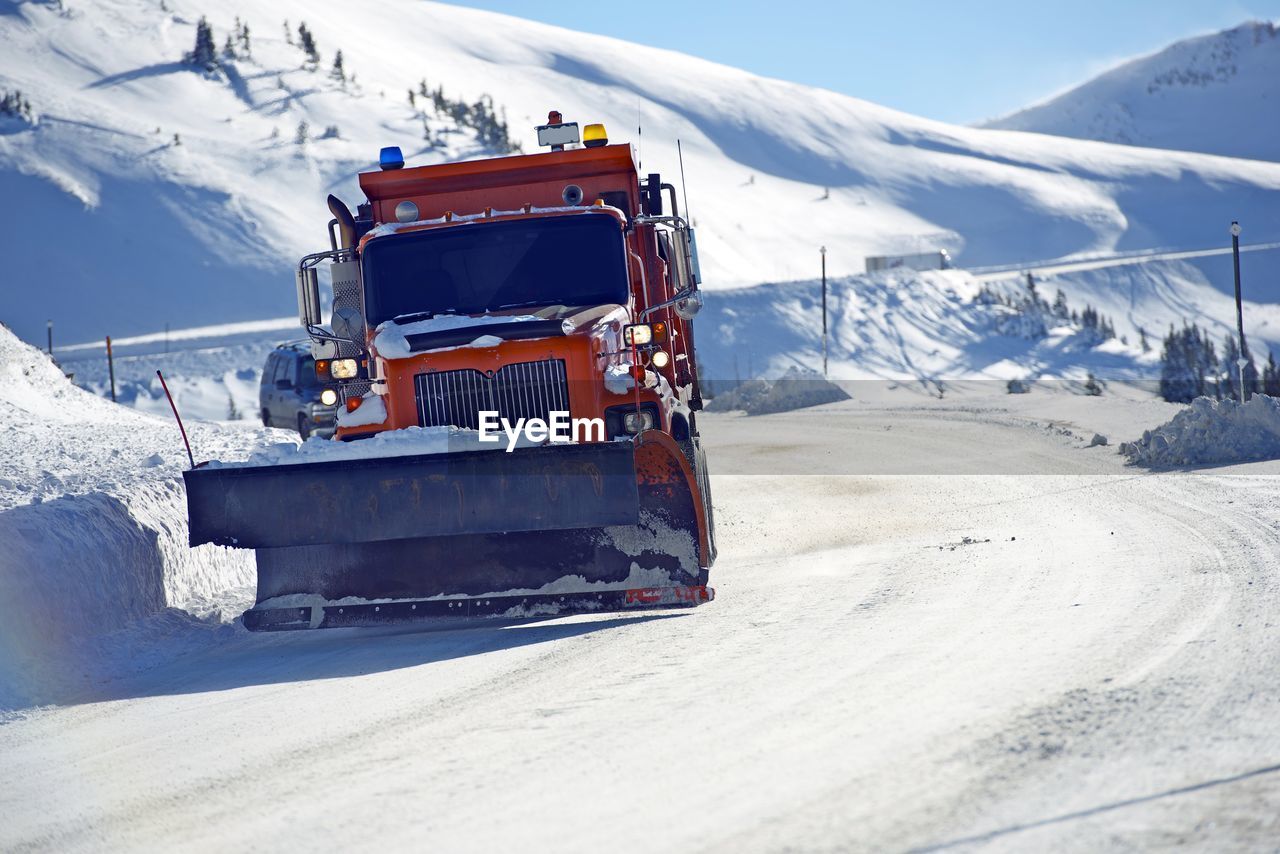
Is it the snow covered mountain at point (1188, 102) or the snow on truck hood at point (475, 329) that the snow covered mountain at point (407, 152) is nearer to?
the snow covered mountain at point (1188, 102)

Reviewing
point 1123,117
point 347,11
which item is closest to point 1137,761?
point 347,11

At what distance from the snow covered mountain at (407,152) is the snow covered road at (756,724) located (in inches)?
1796

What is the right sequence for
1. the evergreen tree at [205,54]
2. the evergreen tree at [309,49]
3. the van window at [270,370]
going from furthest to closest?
1. the evergreen tree at [309,49]
2. the evergreen tree at [205,54]
3. the van window at [270,370]

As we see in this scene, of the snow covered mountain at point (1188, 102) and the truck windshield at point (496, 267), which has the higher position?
the snow covered mountain at point (1188, 102)

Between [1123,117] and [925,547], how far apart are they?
465 feet

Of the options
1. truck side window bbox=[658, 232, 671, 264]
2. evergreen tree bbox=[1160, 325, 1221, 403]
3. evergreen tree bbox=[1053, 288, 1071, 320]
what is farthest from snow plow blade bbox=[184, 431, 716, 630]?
evergreen tree bbox=[1053, 288, 1071, 320]

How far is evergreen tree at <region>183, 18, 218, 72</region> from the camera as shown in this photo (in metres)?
66.0

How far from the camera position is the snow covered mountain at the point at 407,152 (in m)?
53.4

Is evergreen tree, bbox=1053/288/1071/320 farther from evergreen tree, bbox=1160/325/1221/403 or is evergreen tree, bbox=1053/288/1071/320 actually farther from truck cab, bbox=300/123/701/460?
truck cab, bbox=300/123/701/460

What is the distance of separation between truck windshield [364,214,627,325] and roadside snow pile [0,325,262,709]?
2.22 metres

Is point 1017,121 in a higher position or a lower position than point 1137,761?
higher

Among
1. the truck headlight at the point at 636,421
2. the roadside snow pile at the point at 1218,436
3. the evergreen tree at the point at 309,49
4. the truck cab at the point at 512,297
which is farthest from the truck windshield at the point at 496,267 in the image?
the evergreen tree at the point at 309,49

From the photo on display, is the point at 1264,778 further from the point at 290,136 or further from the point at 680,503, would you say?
the point at 290,136

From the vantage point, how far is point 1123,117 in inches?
5487
